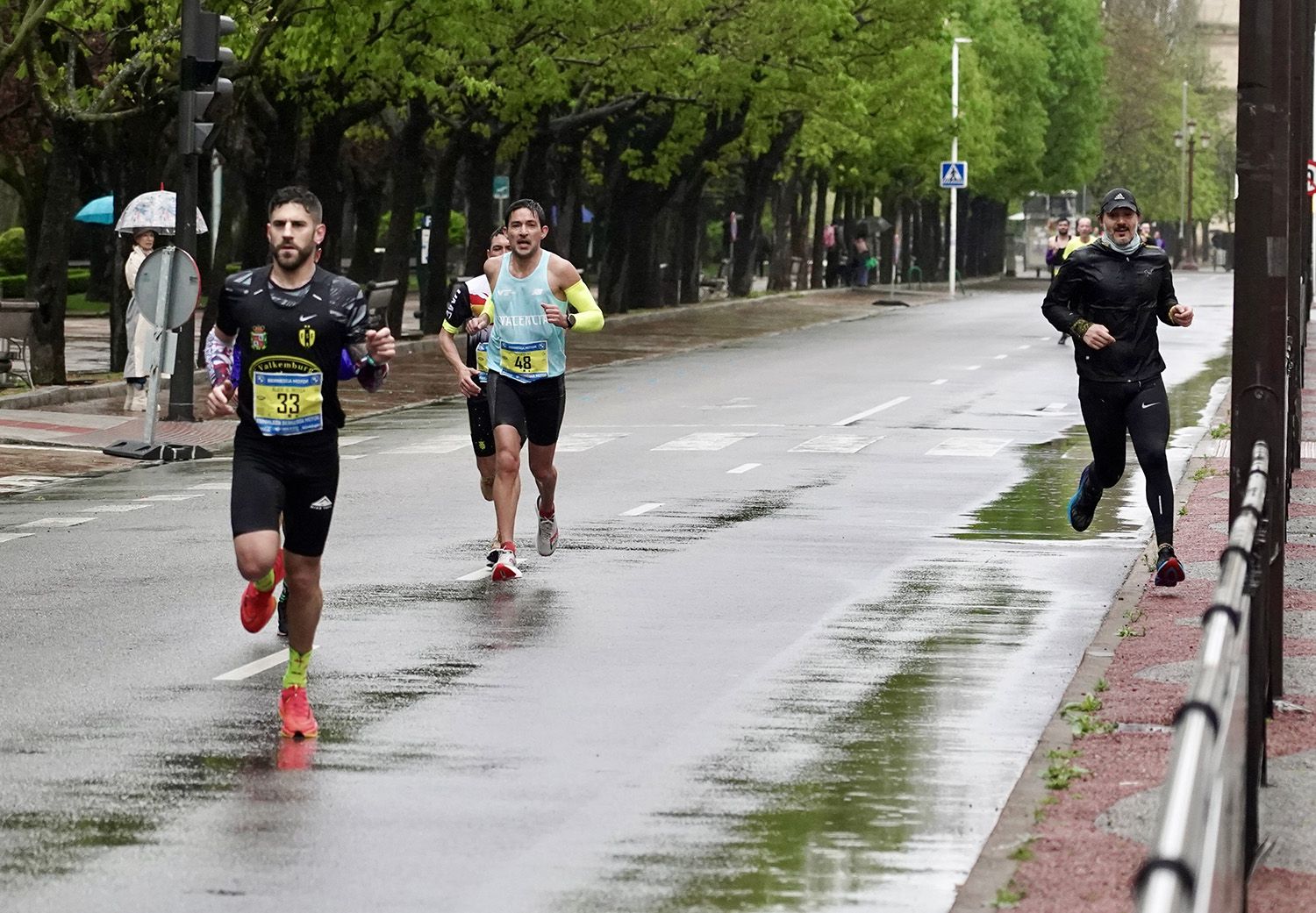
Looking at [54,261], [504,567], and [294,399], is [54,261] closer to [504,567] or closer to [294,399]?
[504,567]

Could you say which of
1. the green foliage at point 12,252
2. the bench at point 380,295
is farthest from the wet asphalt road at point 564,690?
the green foliage at point 12,252

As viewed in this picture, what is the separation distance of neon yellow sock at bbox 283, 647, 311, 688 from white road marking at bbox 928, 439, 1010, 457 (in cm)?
1317

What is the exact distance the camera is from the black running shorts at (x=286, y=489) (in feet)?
28.9

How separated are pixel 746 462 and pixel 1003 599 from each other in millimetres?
8135

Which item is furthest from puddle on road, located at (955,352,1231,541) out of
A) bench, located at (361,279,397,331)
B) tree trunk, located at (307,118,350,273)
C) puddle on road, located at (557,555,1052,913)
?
bench, located at (361,279,397,331)

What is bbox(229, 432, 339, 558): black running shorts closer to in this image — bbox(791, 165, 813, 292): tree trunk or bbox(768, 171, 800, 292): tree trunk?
bbox(768, 171, 800, 292): tree trunk

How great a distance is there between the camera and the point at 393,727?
8.95m

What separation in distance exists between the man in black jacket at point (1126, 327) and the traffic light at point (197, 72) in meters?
12.0

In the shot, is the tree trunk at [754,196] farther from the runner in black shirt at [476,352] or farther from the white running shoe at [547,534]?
the white running shoe at [547,534]

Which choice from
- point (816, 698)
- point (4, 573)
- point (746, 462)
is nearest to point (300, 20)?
point (746, 462)

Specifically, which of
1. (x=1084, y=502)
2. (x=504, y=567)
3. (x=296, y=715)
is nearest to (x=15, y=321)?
(x=504, y=567)

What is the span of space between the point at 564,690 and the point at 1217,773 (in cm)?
556

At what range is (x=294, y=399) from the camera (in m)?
8.84

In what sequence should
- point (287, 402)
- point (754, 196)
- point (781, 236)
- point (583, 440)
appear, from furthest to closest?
point (781, 236), point (754, 196), point (583, 440), point (287, 402)
